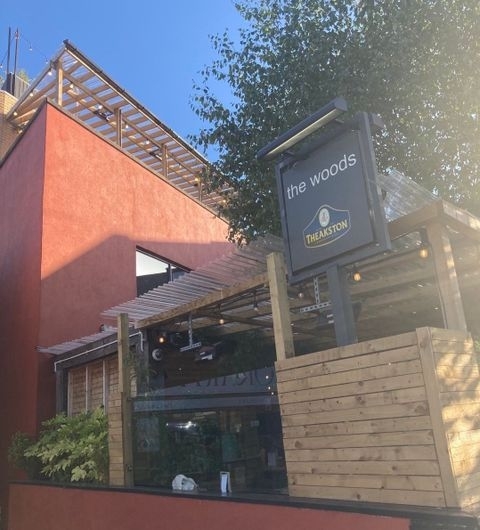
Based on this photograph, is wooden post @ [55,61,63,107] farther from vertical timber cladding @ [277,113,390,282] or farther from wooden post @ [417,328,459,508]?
wooden post @ [417,328,459,508]

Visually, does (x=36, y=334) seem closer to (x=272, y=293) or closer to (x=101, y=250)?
(x=101, y=250)

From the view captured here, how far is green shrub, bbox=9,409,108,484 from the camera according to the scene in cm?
727

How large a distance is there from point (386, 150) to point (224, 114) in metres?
2.94

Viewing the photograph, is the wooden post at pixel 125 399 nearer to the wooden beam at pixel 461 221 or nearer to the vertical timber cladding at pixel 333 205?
the vertical timber cladding at pixel 333 205

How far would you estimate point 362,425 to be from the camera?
3.94 meters

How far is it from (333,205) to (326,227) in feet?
0.61

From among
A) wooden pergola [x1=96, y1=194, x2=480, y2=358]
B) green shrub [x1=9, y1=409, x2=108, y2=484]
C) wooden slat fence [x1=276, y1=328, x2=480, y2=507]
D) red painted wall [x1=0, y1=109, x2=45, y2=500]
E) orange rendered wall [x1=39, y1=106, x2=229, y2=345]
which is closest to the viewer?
wooden slat fence [x1=276, y1=328, x2=480, y2=507]

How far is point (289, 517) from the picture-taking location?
4188mm

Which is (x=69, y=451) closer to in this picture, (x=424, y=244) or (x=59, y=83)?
(x=424, y=244)

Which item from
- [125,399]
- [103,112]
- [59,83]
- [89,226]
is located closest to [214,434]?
[125,399]

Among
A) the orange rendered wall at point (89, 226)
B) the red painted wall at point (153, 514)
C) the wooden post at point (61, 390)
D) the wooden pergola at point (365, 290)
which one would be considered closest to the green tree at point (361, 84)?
the wooden pergola at point (365, 290)

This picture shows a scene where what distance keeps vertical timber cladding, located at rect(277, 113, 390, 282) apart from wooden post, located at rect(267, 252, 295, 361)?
11.4 inches

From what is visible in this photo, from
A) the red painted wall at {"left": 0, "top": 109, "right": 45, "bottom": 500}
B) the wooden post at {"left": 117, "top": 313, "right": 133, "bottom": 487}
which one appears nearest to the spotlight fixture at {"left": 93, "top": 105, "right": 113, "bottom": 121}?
the red painted wall at {"left": 0, "top": 109, "right": 45, "bottom": 500}

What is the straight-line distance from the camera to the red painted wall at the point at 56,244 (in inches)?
402
